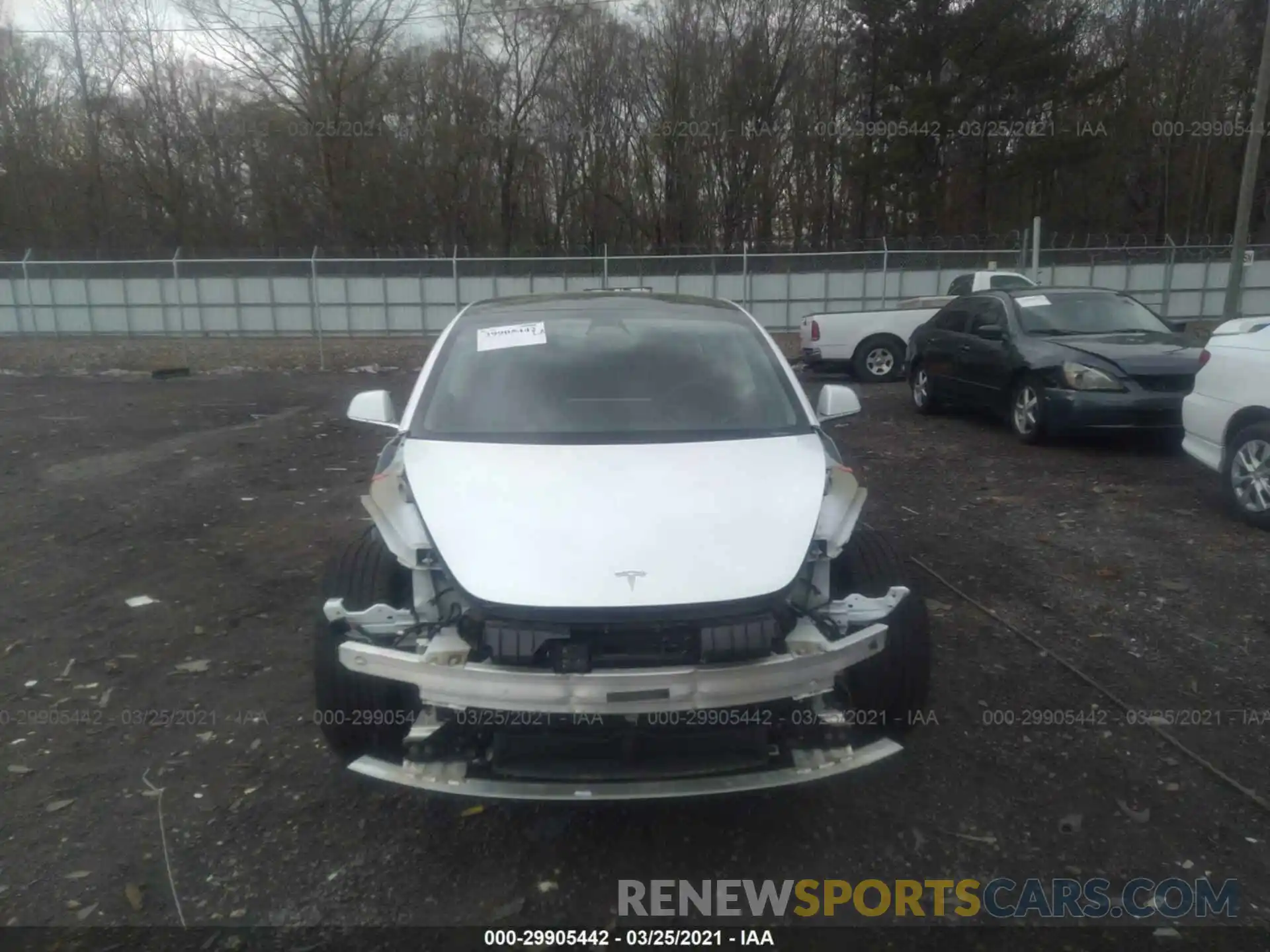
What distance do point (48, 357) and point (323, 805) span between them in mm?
19898

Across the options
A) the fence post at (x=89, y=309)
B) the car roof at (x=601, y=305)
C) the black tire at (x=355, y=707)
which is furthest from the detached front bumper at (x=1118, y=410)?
the fence post at (x=89, y=309)

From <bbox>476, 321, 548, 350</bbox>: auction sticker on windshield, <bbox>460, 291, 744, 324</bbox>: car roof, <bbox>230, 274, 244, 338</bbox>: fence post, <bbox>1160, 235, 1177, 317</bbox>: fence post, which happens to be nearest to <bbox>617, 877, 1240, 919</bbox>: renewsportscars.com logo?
<bbox>476, 321, 548, 350</bbox>: auction sticker on windshield

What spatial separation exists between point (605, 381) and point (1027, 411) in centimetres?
620

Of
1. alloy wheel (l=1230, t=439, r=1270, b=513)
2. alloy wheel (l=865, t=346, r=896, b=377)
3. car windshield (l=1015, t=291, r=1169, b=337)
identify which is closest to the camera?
alloy wheel (l=1230, t=439, r=1270, b=513)

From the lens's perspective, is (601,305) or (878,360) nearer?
(601,305)

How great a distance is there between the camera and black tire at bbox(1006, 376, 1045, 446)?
8531 mm

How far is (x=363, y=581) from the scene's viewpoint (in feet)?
10.4

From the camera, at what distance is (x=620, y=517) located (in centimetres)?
292

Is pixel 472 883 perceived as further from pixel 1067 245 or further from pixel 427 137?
pixel 427 137

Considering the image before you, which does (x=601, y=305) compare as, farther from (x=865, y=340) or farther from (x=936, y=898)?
(x=865, y=340)

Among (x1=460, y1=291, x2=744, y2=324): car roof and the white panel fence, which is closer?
(x1=460, y1=291, x2=744, y2=324): car roof

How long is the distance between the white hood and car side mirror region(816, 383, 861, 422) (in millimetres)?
530

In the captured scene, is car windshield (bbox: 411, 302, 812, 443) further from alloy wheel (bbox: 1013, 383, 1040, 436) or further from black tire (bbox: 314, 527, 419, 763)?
alloy wheel (bbox: 1013, 383, 1040, 436)

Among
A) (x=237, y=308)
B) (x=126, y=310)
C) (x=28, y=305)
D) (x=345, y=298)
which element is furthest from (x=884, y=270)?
(x=28, y=305)
